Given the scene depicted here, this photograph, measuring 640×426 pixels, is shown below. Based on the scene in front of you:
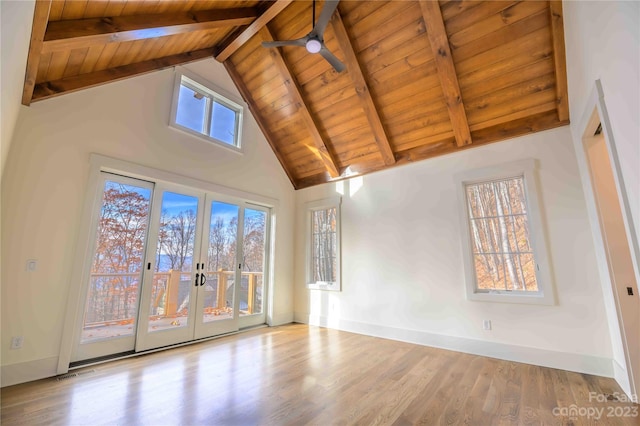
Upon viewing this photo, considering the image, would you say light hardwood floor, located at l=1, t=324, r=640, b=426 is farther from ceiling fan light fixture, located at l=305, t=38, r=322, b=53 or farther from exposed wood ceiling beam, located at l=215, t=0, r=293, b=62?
exposed wood ceiling beam, located at l=215, t=0, r=293, b=62

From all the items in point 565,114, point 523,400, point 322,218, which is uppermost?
point 565,114

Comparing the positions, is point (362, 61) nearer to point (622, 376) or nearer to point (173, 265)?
point (173, 265)

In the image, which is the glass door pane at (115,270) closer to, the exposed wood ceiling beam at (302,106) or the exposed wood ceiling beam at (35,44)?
the exposed wood ceiling beam at (35,44)

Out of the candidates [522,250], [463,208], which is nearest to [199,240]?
[463,208]

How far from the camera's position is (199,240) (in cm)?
430

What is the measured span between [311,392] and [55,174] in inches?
143

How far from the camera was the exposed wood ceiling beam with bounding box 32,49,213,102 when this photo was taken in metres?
3.00

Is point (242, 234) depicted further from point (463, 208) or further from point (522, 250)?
point (522, 250)

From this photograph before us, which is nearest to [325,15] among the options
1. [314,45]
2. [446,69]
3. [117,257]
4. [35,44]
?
[314,45]

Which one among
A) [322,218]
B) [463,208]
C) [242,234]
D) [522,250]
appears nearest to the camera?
[522,250]

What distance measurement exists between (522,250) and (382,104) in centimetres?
291

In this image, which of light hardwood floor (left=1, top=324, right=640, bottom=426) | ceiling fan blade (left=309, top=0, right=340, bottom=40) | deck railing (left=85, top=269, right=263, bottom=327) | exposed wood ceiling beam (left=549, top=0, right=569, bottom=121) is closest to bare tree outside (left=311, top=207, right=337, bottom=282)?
deck railing (left=85, top=269, right=263, bottom=327)

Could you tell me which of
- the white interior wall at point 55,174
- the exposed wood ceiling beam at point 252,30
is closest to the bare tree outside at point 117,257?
the white interior wall at point 55,174

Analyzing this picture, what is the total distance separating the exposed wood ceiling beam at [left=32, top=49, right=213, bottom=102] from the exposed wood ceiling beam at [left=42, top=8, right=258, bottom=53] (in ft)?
2.08
